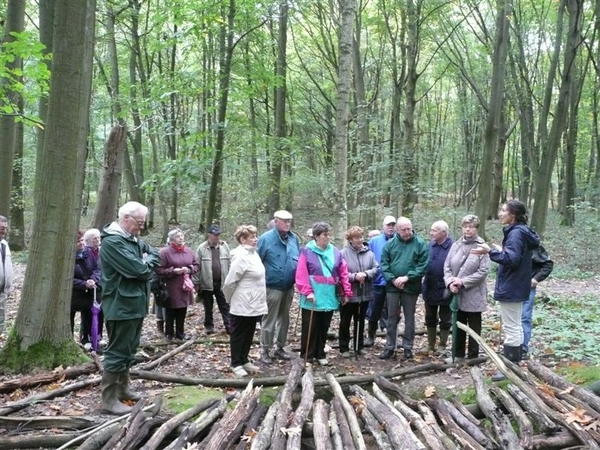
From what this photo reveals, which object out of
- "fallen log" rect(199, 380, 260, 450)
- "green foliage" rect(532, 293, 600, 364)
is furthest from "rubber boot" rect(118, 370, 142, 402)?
"green foliage" rect(532, 293, 600, 364)

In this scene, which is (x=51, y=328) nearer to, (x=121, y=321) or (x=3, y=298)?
(x=3, y=298)

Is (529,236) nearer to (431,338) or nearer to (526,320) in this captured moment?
(526,320)

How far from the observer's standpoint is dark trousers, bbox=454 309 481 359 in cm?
671

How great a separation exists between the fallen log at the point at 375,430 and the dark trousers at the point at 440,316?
122 inches

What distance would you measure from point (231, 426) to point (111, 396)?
56.7 inches

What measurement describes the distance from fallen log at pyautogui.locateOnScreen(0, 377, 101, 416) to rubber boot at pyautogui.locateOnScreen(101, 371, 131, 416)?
2.32 feet

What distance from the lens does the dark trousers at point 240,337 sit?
21.4 ft

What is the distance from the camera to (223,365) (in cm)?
700

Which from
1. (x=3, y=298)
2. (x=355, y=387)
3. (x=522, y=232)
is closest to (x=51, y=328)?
(x=3, y=298)

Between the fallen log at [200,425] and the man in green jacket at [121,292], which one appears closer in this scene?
the fallen log at [200,425]

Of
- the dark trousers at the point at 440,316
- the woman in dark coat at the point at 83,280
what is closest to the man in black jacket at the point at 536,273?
the dark trousers at the point at 440,316

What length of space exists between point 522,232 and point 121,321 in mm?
4576

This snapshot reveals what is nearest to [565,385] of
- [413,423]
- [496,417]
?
[496,417]

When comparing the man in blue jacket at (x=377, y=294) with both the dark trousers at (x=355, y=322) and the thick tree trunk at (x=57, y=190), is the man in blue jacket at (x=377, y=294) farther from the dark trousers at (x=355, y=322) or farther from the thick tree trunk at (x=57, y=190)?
the thick tree trunk at (x=57, y=190)
